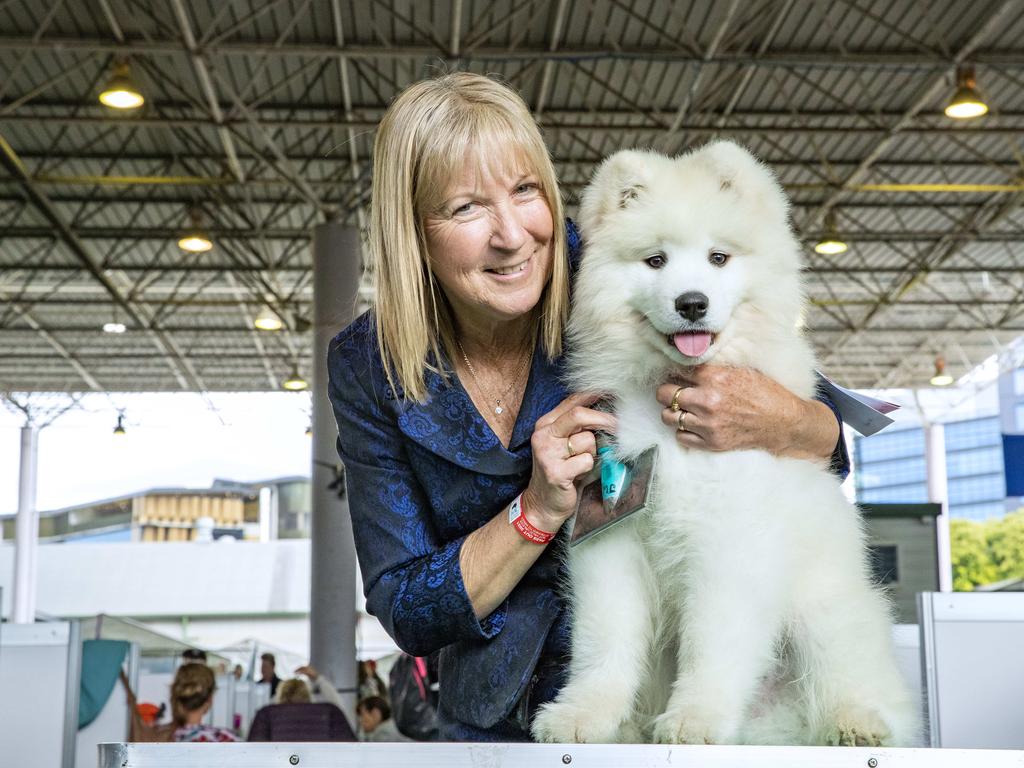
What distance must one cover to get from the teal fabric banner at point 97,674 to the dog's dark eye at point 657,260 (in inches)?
172

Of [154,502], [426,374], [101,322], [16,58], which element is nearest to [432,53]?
[16,58]

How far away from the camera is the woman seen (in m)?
1.94

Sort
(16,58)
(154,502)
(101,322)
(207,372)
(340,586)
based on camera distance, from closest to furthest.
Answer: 1. (16,58)
2. (340,586)
3. (101,322)
4. (207,372)
5. (154,502)

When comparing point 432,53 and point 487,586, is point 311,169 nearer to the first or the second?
point 432,53

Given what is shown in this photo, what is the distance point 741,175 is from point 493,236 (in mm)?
504

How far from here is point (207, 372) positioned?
28781mm

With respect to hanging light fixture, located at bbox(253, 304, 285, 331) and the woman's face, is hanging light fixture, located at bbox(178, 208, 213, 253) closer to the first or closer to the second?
hanging light fixture, located at bbox(253, 304, 285, 331)

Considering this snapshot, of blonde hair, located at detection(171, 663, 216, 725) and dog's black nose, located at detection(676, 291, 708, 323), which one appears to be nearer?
dog's black nose, located at detection(676, 291, 708, 323)

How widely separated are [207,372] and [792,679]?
28.1m

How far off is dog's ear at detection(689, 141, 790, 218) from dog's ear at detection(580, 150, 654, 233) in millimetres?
122

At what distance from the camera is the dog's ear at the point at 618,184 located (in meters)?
2.12

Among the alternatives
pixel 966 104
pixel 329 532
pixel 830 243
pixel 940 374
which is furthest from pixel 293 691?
pixel 940 374

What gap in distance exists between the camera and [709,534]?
1.86 m

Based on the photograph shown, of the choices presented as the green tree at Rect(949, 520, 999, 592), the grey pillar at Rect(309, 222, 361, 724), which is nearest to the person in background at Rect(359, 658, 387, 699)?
the grey pillar at Rect(309, 222, 361, 724)
